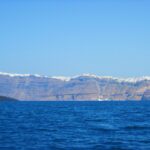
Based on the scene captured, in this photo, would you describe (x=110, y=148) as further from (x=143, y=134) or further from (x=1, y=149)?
(x=143, y=134)

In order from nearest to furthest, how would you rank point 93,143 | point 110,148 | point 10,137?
point 110,148, point 93,143, point 10,137

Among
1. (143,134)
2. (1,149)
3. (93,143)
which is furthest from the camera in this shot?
(143,134)

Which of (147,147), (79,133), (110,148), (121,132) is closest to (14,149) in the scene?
(110,148)

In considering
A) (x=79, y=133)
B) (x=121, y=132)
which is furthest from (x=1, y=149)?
(x=121, y=132)

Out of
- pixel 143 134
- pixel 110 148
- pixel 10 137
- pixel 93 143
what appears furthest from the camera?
pixel 143 134

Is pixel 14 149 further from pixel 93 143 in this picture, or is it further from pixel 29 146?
pixel 93 143

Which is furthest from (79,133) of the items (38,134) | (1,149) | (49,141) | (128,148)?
(1,149)

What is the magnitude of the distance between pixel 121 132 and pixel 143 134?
8.67 ft

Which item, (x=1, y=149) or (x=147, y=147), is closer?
(x=1, y=149)

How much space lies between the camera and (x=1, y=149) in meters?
39.9

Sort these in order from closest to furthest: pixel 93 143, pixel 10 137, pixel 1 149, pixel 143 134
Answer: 1. pixel 1 149
2. pixel 93 143
3. pixel 10 137
4. pixel 143 134

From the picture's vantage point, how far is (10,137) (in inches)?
1921

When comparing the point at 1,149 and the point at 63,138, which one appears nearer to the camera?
the point at 1,149

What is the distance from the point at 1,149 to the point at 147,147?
13159 millimetres
